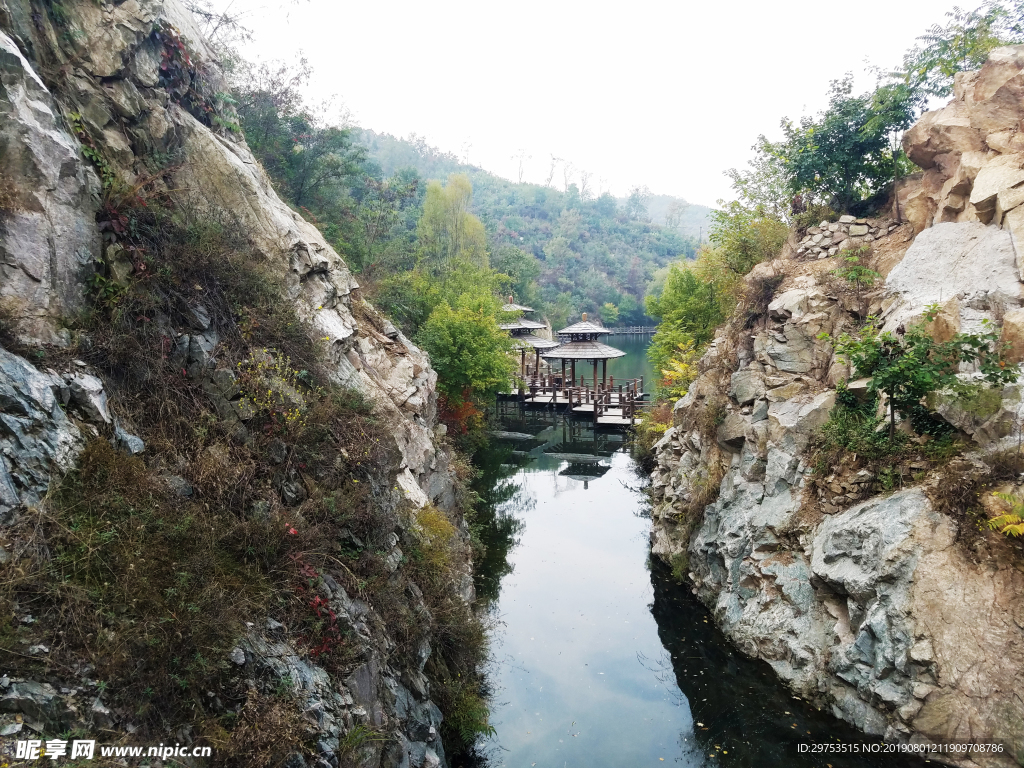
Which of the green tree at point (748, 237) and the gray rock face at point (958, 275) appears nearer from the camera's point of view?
the gray rock face at point (958, 275)

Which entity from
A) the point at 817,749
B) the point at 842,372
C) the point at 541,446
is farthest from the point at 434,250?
the point at 817,749

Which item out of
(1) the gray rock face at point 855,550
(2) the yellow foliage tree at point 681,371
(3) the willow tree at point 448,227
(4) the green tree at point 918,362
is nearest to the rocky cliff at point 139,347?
(1) the gray rock face at point 855,550

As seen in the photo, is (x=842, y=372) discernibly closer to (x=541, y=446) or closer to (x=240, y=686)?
(x=240, y=686)

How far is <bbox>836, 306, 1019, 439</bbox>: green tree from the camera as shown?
23.4 ft

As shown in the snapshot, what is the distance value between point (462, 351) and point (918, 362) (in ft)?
48.8

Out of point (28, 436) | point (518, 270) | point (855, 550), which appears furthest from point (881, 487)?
point (518, 270)

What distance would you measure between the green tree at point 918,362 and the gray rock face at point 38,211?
968cm

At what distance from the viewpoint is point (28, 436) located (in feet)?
14.5

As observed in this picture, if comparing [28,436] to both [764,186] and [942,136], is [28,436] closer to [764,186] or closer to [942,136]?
[942,136]

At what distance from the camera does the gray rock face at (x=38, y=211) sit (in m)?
5.32

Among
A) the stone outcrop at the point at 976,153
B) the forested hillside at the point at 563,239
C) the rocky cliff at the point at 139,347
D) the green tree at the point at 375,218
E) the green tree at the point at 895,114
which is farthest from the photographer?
the forested hillside at the point at 563,239

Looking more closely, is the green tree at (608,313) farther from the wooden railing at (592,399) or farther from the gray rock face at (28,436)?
the gray rock face at (28,436)

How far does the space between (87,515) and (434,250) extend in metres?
37.5

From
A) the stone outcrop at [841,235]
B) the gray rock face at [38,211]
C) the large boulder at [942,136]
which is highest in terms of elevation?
A: the large boulder at [942,136]
